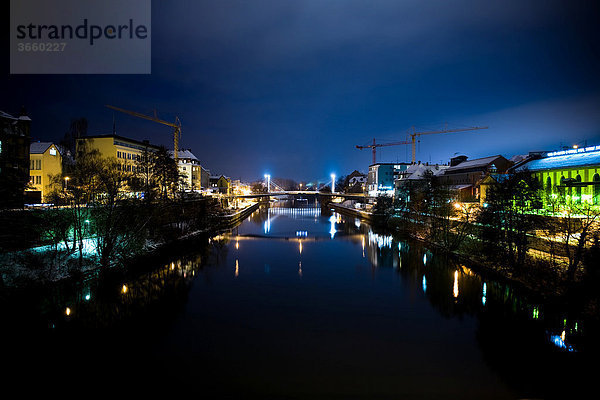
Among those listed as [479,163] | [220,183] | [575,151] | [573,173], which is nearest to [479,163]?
[479,163]

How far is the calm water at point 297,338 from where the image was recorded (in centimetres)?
636

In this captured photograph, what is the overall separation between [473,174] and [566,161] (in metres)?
12.3

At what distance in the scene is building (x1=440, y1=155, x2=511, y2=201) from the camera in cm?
2941

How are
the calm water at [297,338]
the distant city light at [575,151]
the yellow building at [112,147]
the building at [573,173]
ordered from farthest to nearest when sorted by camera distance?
the yellow building at [112,147]
the distant city light at [575,151]
the building at [573,173]
the calm water at [297,338]

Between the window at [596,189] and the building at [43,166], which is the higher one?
the building at [43,166]

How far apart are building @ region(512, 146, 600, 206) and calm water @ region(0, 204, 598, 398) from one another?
736cm

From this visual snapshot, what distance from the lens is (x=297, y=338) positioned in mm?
8328

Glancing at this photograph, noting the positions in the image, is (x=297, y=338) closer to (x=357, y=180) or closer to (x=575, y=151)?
(x=575, y=151)

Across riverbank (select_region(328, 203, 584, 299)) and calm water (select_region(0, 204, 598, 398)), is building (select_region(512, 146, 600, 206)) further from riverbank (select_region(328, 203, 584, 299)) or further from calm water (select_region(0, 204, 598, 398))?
calm water (select_region(0, 204, 598, 398))

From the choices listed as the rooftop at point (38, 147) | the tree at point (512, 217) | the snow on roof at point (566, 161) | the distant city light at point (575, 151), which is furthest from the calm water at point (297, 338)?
the rooftop at point (38, 147)

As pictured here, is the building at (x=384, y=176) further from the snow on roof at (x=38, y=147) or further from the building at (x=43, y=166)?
the snow on roof at (x=38, y=147)

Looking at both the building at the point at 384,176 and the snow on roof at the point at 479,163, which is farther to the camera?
the building at the point at 384,176

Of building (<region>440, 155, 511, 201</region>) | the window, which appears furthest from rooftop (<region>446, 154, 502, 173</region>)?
the window

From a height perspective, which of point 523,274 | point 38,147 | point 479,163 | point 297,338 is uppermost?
point 38,147
